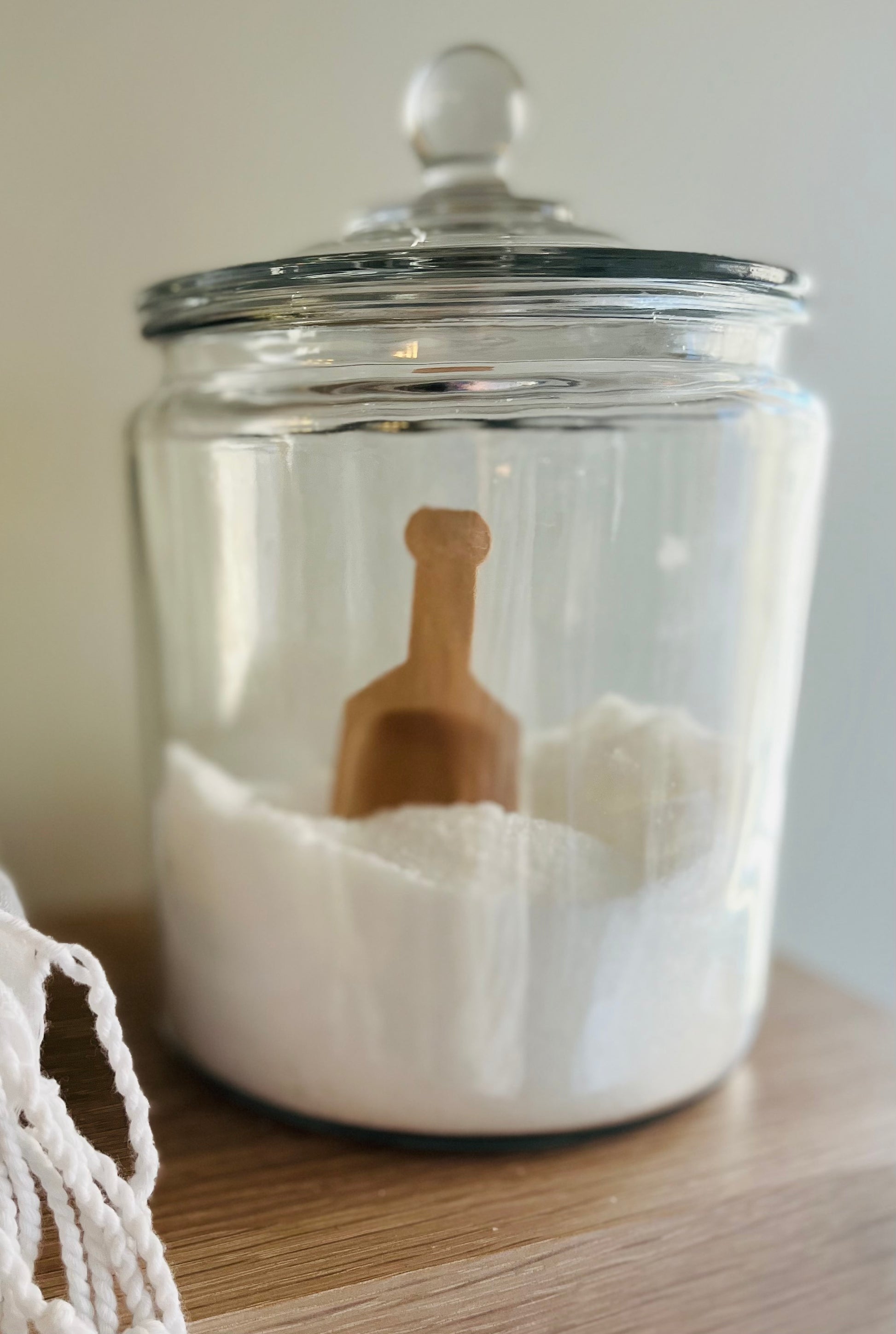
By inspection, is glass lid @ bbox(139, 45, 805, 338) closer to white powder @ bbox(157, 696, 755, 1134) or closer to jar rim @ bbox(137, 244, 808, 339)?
jar rim @ bbox(137, 244, 808, 339)

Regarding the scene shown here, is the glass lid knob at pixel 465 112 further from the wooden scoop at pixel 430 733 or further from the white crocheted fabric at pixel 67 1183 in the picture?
the white crocheted fabric at pixel 67 1183

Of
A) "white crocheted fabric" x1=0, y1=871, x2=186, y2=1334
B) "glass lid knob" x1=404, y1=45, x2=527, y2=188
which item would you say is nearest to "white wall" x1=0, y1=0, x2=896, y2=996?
"glass lid knob" x1=404, y1=45, x2=527, y2=188

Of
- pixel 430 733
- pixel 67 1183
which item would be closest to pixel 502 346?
pixel 430 733

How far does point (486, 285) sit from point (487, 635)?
109mm

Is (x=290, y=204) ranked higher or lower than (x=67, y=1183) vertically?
higher

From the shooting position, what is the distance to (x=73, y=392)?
0.54 metres

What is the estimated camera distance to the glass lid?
335mm

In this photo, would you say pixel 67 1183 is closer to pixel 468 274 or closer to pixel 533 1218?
pixel 533 1218

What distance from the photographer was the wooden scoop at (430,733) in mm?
384

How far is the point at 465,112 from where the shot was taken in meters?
0.43

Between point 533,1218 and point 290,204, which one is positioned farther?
point 290,204

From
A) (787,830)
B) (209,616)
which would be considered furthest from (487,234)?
(787,830)

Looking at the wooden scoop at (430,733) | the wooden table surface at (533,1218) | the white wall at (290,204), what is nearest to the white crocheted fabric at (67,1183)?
the wooden table surface at (533,1218)

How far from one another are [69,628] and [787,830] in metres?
0.43
